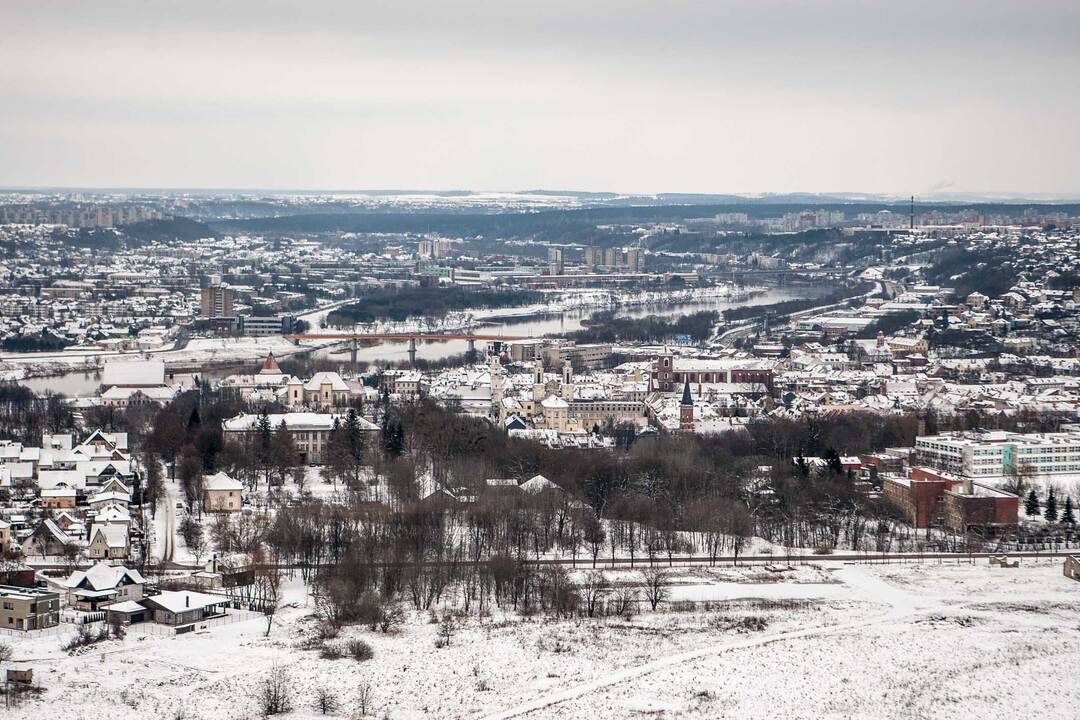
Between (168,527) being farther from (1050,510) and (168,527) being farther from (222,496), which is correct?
(1050,510)

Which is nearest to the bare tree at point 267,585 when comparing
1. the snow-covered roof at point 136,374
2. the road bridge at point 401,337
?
the snow-covered roof at point 136,374

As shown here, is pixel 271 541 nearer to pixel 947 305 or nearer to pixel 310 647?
pixel 310 647

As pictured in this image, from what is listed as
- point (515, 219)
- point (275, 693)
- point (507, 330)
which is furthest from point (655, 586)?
point (515, 219)

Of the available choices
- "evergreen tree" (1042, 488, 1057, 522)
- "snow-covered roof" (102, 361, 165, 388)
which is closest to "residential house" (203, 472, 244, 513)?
"evergreen tree" (1042, 488, 1057, 522)

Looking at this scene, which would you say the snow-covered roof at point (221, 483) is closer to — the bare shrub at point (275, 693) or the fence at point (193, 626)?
the fence at point (193, 626)

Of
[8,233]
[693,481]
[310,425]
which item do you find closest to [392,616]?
[693,481]
